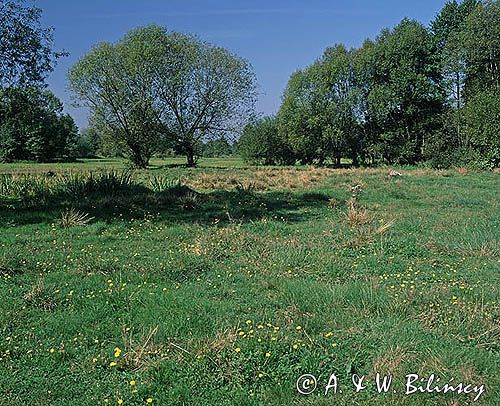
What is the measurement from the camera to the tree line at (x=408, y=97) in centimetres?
3631

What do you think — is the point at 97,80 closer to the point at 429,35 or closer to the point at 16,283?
the point at 429,35

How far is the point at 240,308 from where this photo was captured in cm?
572

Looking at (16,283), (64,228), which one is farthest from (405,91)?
(16,283)

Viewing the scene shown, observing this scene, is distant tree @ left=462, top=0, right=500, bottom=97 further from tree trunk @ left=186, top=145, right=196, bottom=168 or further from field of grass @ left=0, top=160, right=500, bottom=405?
field of grass @ left=0, top=160, right=500, bottom=405

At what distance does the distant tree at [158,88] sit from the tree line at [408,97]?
389 inches

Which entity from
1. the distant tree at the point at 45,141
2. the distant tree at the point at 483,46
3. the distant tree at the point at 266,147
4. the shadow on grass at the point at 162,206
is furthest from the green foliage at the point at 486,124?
the distant tree at the point at 45,141

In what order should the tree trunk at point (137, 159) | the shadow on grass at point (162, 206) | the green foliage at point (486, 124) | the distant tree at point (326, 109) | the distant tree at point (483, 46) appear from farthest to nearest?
1. the distant tree at point (326, 109)
2. the tree trunk at point (137, 159)
3. the distant tree at point (483, 46)
4. the green foliage at point (486, 124)
5. the shadow on grass at point (162, 206)

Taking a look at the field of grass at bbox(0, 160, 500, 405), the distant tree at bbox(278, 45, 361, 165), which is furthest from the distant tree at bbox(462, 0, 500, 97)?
the field of grass at bbox(0, 160, 500, 405)

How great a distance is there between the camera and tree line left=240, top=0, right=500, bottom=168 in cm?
3631

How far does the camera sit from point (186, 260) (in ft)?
26.2
